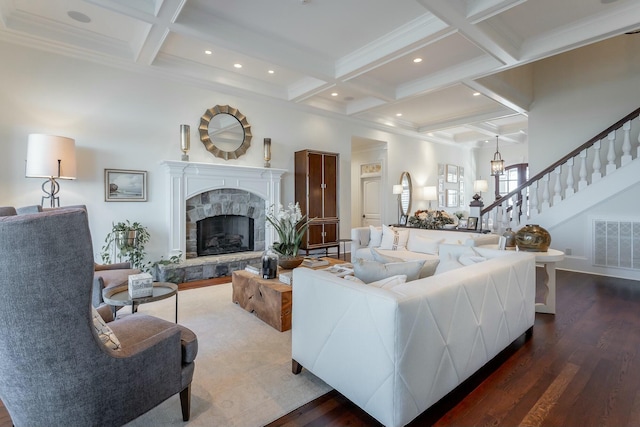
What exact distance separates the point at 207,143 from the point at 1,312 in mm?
4274

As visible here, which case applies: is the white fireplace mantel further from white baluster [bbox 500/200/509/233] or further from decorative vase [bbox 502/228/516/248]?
white baluster [bbox 500/200/509/233]

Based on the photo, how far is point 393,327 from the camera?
55.8 inches

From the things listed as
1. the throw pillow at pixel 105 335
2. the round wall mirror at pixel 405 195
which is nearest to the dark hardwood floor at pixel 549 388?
the throw pillow at pixel 105 335

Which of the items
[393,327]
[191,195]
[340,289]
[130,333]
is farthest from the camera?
[191,195]

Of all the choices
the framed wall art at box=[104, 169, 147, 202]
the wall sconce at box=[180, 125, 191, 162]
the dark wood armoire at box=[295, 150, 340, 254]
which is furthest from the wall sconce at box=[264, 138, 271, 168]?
the framed wall art at box=[104, 169, 147, 202]

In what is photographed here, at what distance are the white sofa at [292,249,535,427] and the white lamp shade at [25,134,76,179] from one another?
319 centimetres

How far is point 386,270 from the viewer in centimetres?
207

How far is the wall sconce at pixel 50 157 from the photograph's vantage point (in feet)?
10.9

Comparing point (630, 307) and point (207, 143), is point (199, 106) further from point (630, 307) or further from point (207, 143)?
point (630, 307)

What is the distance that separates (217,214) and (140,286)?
10.1ft

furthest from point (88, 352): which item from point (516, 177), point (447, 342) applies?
point (516, 177)

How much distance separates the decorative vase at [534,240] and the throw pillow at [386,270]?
190cm

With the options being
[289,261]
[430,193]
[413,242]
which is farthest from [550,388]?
[430,193]

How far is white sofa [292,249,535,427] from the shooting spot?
146 centimetres
